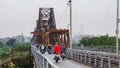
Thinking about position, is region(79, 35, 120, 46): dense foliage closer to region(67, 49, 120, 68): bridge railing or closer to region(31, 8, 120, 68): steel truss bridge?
region(31, 8, 120, 68): steel truss bridge

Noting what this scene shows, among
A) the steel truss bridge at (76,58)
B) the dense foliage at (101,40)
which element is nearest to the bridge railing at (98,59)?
the steel truss bridge at (76,58)

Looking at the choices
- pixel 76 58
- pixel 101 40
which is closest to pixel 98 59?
pixel 76 58

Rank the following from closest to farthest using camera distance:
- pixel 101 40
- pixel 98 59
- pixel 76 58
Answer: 1. pixel 98 59
2. pixel 76 58
3. pixel 101 40

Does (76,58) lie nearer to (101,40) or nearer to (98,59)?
(98,59)

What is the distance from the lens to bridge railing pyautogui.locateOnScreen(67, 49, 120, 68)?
1973 cm

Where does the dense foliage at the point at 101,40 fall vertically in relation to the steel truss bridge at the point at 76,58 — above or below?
below

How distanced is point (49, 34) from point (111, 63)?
150 ft

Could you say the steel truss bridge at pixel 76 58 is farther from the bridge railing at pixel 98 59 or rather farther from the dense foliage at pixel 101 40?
the dense foliage at pixel 101 40

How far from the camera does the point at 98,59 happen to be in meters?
24.8

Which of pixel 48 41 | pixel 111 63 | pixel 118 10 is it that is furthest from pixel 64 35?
pixel 111 63

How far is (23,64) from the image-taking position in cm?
7538

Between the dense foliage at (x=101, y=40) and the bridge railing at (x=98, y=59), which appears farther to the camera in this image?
the dense foliage at (x=101, y=40)

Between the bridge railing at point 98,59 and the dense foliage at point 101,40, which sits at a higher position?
the bridge railing at point 98,59

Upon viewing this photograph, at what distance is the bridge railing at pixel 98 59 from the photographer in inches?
777
